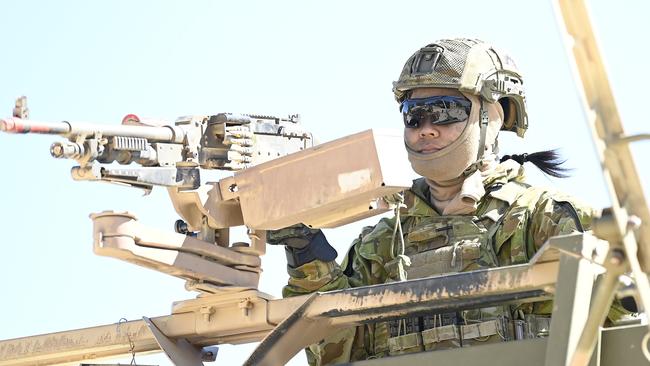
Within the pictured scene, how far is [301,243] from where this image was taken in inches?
265

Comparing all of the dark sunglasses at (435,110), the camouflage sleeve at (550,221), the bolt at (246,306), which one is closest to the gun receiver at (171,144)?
the dark sunglasses at (435,110)

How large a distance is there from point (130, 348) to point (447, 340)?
1.48 metres

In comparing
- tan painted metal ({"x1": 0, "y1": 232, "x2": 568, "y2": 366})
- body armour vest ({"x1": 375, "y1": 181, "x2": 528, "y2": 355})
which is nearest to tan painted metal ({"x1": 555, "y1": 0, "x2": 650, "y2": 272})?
tan painted metal ({"x1": 0, "y1": 232, "x2": 568, "y2": 366})

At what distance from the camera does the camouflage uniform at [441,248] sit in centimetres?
687

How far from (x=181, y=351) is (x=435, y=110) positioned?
79.1 inches

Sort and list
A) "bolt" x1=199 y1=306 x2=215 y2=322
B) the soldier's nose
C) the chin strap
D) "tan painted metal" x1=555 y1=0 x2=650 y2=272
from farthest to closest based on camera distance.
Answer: the chin strap
the soldier's nose
"bolt" x1=199 y1=306 x2=215 y2=322
"tan painted metal" x1=555 y1=0 x2=650 y2=272

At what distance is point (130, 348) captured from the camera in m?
6.54

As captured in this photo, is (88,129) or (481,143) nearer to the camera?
(88,129)

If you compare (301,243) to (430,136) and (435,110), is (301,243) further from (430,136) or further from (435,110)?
(435,110)

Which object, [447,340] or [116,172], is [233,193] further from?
[447,340]

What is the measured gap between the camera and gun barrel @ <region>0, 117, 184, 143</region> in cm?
601

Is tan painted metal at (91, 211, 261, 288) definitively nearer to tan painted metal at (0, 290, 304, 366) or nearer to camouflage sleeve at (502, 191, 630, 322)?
tan painted metal at (0, 290, 304, 366)

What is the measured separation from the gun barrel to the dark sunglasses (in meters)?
1.35

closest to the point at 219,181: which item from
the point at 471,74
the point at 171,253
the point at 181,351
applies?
the point at 171,253
